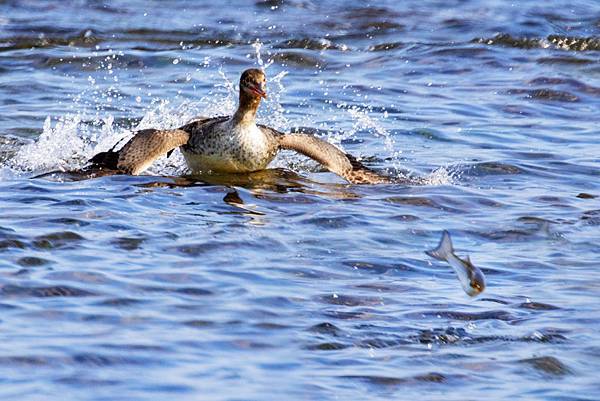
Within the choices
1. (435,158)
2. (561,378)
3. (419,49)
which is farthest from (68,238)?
(419,49)

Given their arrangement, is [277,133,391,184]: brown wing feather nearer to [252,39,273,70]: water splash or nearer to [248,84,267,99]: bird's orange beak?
[248,84,267,99]: bird's orange beak

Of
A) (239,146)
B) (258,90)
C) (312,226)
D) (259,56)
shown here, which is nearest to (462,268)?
(312,226)

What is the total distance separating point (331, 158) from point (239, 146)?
0.67m

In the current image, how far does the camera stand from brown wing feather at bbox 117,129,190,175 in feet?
33.7

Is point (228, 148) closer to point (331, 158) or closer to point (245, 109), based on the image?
point (245, 109)

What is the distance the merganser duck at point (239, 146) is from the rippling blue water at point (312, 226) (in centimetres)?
16

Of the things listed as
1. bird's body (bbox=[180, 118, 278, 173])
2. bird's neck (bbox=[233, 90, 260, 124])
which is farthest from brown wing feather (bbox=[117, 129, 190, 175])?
bird's neck (bbox=[233, 90, 260, 124])

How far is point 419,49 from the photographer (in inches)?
665

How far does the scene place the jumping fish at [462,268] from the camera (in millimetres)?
Result: 6070

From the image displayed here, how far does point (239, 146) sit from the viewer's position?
34.9 feet

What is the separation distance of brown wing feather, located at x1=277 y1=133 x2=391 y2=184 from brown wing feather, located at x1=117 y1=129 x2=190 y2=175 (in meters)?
0.81

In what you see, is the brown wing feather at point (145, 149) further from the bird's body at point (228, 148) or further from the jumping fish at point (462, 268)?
the jumping fish at point (462, 268)

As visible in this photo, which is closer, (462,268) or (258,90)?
(462,268)

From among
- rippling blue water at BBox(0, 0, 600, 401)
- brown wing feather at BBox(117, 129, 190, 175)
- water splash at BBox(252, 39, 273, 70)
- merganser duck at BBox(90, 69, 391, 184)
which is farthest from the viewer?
water splash at BBox(252, 39, 273, 70)
